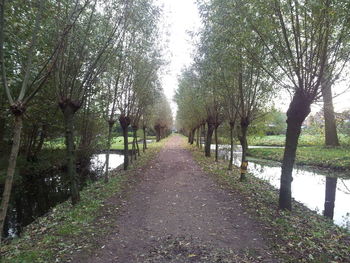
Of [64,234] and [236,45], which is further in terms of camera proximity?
[236,45]

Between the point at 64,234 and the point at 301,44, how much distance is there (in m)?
8.66

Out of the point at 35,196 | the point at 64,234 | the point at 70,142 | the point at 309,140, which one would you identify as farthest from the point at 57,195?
the point at 309,140

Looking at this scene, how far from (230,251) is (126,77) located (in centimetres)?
1134

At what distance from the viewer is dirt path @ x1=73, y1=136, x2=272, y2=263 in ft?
16.6

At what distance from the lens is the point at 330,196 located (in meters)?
11.7

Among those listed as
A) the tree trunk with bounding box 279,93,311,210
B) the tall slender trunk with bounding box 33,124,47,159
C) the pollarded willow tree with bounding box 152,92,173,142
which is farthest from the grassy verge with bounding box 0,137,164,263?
the pollarded willow tree with bounding box 152,92,173,142

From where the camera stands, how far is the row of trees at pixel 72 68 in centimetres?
544

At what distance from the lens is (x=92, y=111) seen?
16406 mm

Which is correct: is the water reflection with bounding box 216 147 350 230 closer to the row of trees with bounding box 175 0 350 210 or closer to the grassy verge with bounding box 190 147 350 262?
the grassy verge with bounding box 190 147 350 262

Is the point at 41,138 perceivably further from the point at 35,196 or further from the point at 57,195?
the point at 57,195

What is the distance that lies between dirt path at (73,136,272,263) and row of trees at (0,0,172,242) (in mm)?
2507

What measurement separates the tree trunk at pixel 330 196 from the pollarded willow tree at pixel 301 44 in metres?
2.81

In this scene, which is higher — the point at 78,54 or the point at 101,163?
the point at 78,54

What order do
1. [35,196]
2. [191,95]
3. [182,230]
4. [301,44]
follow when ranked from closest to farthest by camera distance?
[182,230] → [301,44] → [35,196] → [191,95]
